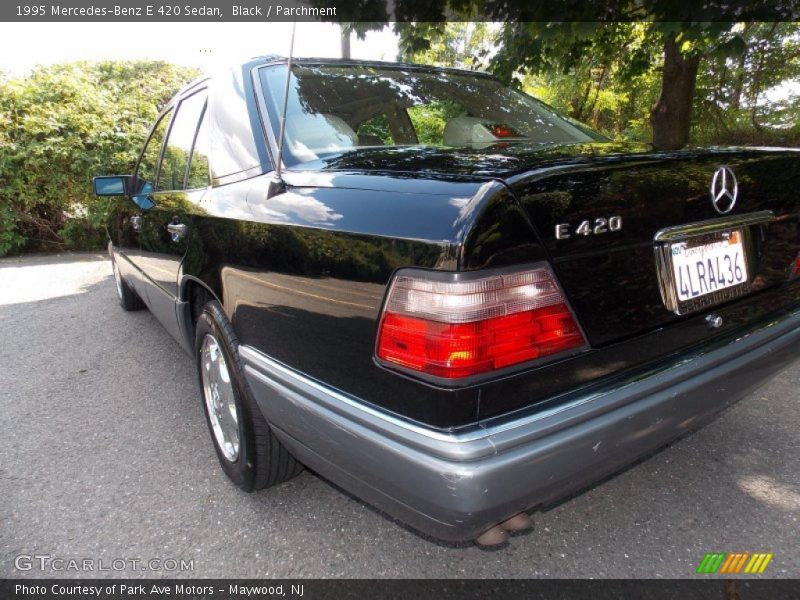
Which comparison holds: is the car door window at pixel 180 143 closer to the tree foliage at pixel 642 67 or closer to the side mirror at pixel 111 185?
the side mirror at pixel 111 185

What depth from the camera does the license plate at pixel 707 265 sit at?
62.0 inches

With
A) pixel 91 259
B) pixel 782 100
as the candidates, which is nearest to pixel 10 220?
pixel 91 259

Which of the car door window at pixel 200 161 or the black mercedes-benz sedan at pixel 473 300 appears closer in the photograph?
the black mercedes-benz sedan at pixel 473 300

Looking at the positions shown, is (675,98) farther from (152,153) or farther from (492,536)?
(492,536)

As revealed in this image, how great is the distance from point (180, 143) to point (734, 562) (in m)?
3.21

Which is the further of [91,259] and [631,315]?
[91,259]

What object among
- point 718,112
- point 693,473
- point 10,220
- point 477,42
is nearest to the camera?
point 693,473

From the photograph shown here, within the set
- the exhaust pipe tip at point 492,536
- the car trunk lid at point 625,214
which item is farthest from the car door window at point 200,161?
the exhaust pipe tip at point 492,536

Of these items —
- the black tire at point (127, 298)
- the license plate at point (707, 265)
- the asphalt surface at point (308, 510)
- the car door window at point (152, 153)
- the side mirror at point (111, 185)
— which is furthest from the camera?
the black tire at point (127, 298)

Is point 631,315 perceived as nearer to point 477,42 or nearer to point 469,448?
point 469,448

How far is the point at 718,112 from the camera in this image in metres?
9.57

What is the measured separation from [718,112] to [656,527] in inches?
388

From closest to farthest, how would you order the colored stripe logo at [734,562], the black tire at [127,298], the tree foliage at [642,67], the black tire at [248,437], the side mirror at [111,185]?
the colored stripe logo at [734,562], the black tire at [248,437], the side mirror at [111,185], the tree foliage at [642,67], the black tire at [127,298]

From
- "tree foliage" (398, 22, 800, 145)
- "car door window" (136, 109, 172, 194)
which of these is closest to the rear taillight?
"car door window" (136, 109, 172, 194)
